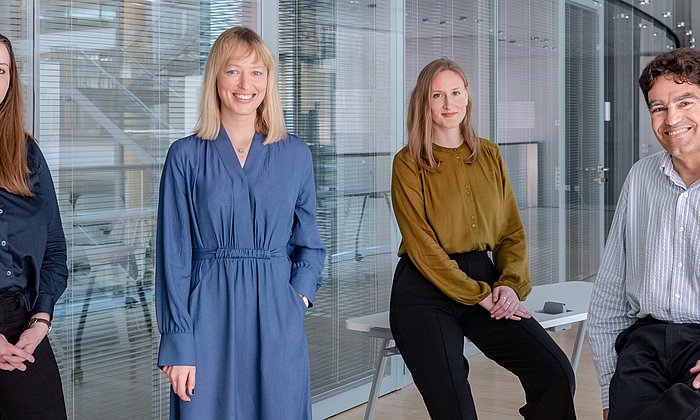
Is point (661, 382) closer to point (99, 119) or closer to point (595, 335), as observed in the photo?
point (595, 335)

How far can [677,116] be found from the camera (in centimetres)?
236

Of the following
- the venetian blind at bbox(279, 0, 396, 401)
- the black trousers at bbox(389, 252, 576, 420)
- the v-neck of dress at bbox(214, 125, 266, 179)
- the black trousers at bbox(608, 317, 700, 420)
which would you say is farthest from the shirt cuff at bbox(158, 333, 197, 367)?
the venetian blind at bbox(279, 0, 396, 401)

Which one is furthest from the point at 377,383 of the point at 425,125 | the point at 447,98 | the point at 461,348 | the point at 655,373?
the point at 655,373

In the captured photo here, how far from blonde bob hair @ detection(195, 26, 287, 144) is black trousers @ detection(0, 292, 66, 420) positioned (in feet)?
2.20

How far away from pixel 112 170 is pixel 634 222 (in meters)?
1.95

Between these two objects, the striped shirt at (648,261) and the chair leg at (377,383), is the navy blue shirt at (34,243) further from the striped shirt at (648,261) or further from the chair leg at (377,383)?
the striped shirt at (648,261)

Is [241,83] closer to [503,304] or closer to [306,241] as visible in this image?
[306,241]

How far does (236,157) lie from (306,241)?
32cm

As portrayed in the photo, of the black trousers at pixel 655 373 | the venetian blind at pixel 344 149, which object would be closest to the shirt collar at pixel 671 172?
the black trousers at pixel 655 373

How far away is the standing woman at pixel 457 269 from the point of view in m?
3.19

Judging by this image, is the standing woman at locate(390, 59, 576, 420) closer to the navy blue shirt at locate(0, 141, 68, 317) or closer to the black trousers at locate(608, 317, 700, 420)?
the black trousers at locate(608, 317, 700, 420)

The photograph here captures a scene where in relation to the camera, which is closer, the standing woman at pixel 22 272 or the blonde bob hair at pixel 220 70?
the standing woman at pixel 22 272

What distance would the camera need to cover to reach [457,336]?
10.7 ft

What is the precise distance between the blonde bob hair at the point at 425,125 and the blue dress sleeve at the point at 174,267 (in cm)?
105
